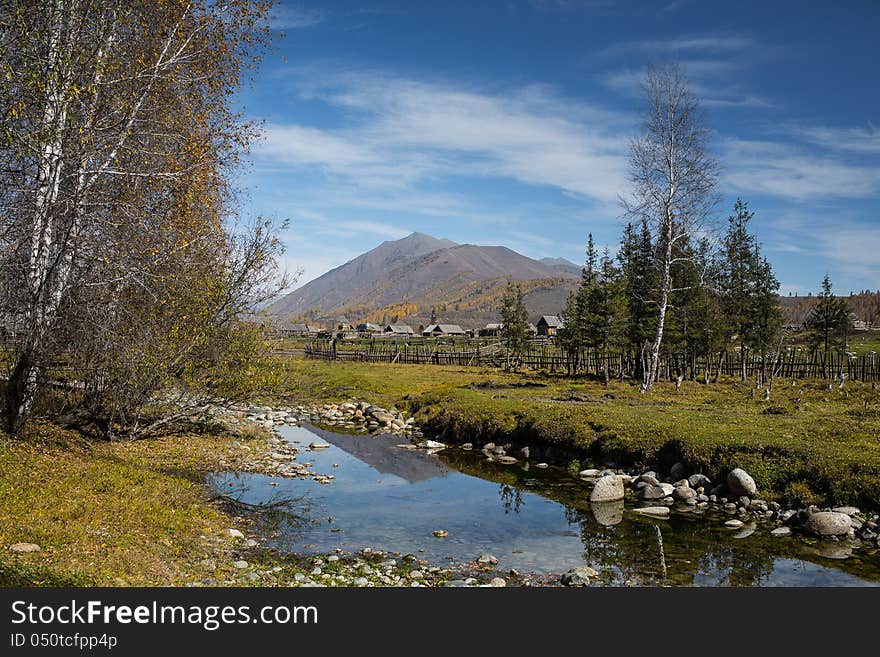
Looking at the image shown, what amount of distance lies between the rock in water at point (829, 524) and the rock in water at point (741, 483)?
1928 mm

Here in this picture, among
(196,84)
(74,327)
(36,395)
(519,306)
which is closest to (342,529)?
(74,327)

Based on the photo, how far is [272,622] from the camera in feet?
20.4

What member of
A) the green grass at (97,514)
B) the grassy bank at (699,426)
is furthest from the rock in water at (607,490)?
the green grass at (97,514)

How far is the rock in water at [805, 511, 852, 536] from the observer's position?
39.7ft

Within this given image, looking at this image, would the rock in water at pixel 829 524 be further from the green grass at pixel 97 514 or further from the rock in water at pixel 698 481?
the green grass at pixel 97 514

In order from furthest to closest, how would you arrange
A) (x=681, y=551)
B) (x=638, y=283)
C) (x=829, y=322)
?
1. (x=638, y=283)
2. (x=829, y=322)
3. (x=681, y=551)

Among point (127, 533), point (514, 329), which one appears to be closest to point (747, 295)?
point (514, 329)

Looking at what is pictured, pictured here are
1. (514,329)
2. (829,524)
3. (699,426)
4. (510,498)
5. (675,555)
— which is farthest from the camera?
(514,329)

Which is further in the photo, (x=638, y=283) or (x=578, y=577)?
(x=638, y=283)

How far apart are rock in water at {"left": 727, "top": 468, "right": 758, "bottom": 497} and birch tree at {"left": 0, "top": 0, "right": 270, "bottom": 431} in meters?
14.3

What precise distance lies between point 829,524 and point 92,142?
54.6ft

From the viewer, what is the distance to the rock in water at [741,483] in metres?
14.5

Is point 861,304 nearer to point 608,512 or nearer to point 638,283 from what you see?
point 638,283

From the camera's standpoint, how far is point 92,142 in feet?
40.1
